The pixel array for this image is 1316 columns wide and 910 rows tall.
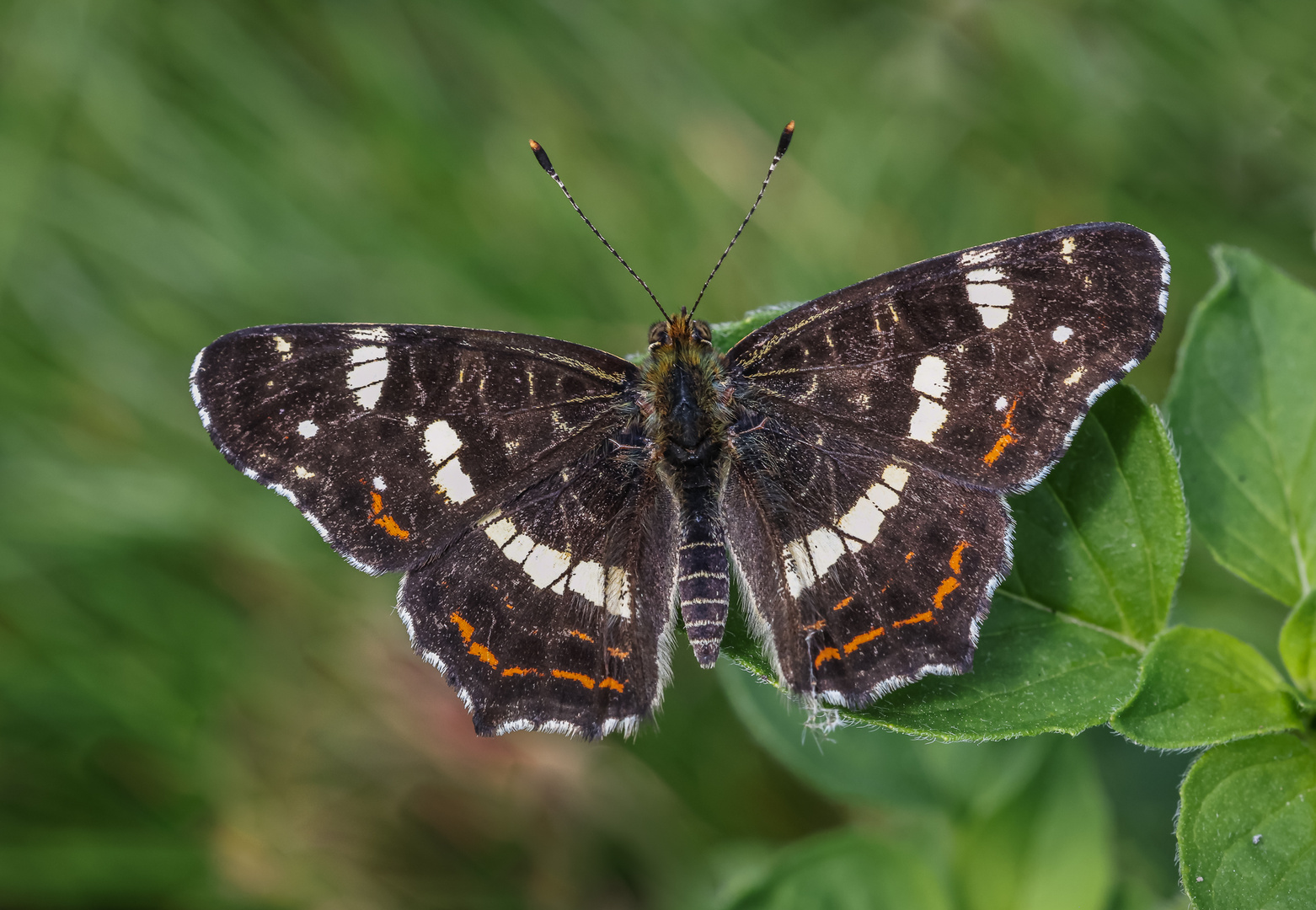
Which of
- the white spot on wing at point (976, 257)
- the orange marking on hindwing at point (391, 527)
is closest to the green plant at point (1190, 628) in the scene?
the white spot on wing at point (976, 257)

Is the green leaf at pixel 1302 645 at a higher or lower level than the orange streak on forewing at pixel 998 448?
lower

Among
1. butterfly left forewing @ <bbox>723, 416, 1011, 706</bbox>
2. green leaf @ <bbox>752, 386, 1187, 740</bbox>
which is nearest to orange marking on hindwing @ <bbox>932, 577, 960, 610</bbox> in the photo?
butterfly left forewing @ <bbox>723, 416, 1011, 706</bbox>

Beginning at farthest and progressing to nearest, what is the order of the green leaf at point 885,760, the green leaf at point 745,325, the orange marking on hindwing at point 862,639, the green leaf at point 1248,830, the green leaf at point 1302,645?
the green leaf at point 885,760 < the green leaf at point 745,325 < the orange marking on hindwing at point 862,639 < the green leaf at point 1302,645 < the green leaf at point 1248,830

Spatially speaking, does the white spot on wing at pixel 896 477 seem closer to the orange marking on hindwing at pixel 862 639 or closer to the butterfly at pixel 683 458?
the butterfly at pixel 683 458

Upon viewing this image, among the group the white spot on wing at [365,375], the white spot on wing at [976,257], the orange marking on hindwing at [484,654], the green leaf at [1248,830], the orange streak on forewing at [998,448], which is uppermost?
the white spot on wing at [365,375]

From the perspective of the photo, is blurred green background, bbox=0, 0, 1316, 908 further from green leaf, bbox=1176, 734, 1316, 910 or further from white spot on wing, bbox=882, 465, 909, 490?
green leaf, bbox=1176, 734, 1316, 910

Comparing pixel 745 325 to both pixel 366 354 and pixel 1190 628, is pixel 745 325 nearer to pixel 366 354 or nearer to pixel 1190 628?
pixel 366 354

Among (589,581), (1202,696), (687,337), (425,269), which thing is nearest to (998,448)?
(1202,696)
